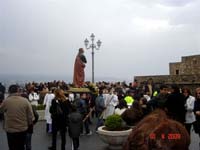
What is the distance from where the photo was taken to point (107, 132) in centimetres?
1005

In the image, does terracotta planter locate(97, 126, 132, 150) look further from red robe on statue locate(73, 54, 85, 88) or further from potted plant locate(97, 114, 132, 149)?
red robe on statue locate(73, 54, 85, 88)

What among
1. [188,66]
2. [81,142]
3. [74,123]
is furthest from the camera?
[188,66]

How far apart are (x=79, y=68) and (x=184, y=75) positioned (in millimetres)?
15534

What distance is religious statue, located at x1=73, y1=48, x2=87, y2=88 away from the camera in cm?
1828

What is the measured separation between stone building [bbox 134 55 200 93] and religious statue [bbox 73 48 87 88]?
1156cm

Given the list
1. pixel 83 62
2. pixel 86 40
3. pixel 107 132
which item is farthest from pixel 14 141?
pixel 86 40

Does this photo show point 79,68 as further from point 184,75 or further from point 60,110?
point 184,75

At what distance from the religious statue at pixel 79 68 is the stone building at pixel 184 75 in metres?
11.6

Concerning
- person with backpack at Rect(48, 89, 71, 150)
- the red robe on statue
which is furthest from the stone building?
person with backpack at Rect(48, 89, 71, 150)

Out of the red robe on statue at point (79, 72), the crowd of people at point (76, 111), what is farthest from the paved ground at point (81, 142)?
the red robe on statue at point (79, 72)

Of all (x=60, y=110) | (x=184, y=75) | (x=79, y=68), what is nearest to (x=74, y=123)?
(x=60, y=110)

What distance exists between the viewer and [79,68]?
61.3ft
